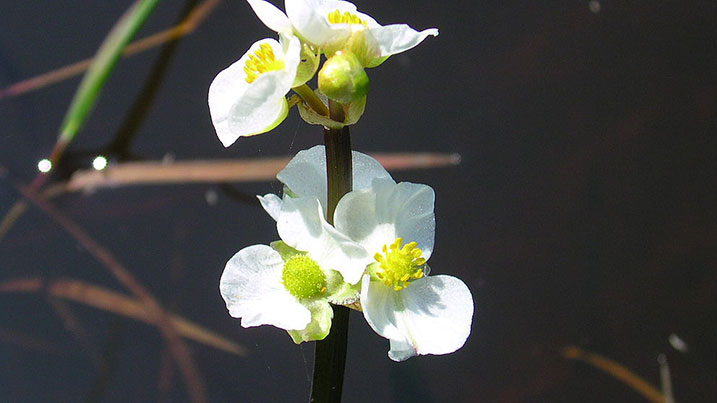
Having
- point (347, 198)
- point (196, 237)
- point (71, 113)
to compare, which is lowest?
point (347, 198)

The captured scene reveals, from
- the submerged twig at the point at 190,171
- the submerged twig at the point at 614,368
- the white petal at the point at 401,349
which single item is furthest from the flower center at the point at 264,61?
the submerged twig at the point at 614,368

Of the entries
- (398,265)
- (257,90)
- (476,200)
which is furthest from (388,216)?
(476,200)

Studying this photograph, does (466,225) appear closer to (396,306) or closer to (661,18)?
(661,18)

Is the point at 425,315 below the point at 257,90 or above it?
below

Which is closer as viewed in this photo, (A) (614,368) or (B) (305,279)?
(B) (305,279)

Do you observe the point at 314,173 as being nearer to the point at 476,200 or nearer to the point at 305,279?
the point at 305,279

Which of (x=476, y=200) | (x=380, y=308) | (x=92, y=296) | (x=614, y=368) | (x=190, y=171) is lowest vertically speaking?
(x=614, y=368)

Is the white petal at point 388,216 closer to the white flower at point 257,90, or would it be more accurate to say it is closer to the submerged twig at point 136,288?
the white flower at point 257,90

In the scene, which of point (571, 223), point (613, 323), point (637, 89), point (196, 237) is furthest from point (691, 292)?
point (196, 237)
